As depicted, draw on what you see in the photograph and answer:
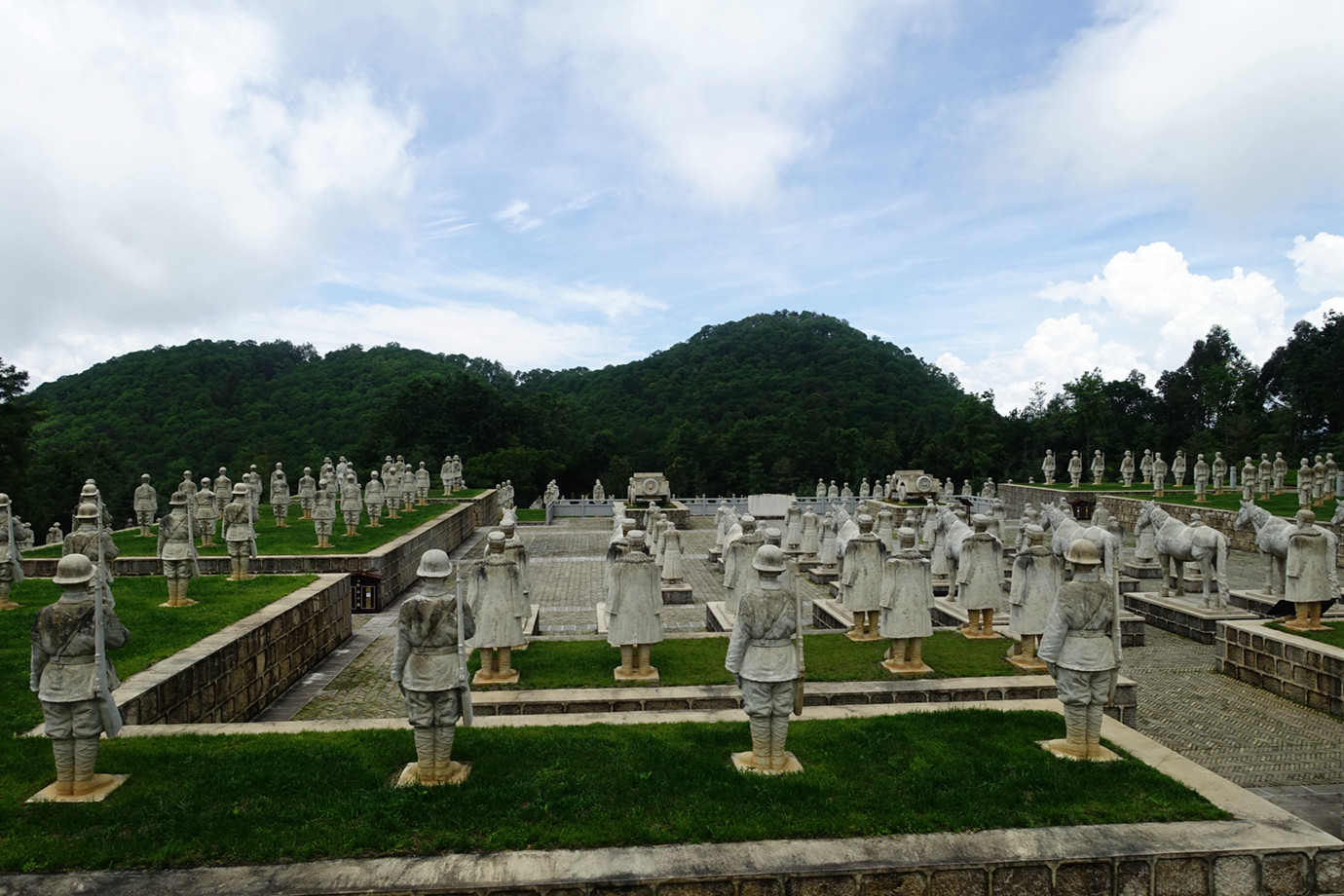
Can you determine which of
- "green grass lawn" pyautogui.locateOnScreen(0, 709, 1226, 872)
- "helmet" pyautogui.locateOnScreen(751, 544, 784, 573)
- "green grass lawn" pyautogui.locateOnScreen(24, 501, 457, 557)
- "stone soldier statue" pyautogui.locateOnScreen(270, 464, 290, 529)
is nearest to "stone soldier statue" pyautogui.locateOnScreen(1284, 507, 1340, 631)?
"green grass lawn" pyautogui.locateOnScreen(0, 709, 1226, 872)

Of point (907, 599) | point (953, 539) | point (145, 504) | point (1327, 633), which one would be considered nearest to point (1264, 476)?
point (1327, 633)

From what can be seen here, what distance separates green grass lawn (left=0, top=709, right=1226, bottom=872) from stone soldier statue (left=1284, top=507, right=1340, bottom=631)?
5.87 metres

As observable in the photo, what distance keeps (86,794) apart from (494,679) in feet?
12.5

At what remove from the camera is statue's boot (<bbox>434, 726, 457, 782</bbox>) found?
5.39 m

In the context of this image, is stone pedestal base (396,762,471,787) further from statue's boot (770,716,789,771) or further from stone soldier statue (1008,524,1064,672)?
stone soldier statue (1008,524,1064,672)

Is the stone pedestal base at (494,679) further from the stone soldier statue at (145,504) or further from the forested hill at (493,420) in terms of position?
the forested hill at (493,420)

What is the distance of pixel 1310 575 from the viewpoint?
9.66 meters

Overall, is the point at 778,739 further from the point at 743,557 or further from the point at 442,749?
the point at 743,557

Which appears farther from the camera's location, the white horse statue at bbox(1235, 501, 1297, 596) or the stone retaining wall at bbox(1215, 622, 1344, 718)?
the white horse statue at bbox(1235, 501, 1297, 596)

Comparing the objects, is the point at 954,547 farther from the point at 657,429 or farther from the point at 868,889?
the point at 657,429

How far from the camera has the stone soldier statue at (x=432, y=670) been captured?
532 cm

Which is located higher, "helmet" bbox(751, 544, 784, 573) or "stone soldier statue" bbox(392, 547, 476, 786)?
"helmet" bbox(751, 544, 784, 573)

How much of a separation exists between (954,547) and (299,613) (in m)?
10.1

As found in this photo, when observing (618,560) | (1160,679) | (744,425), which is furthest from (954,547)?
(744,425)
